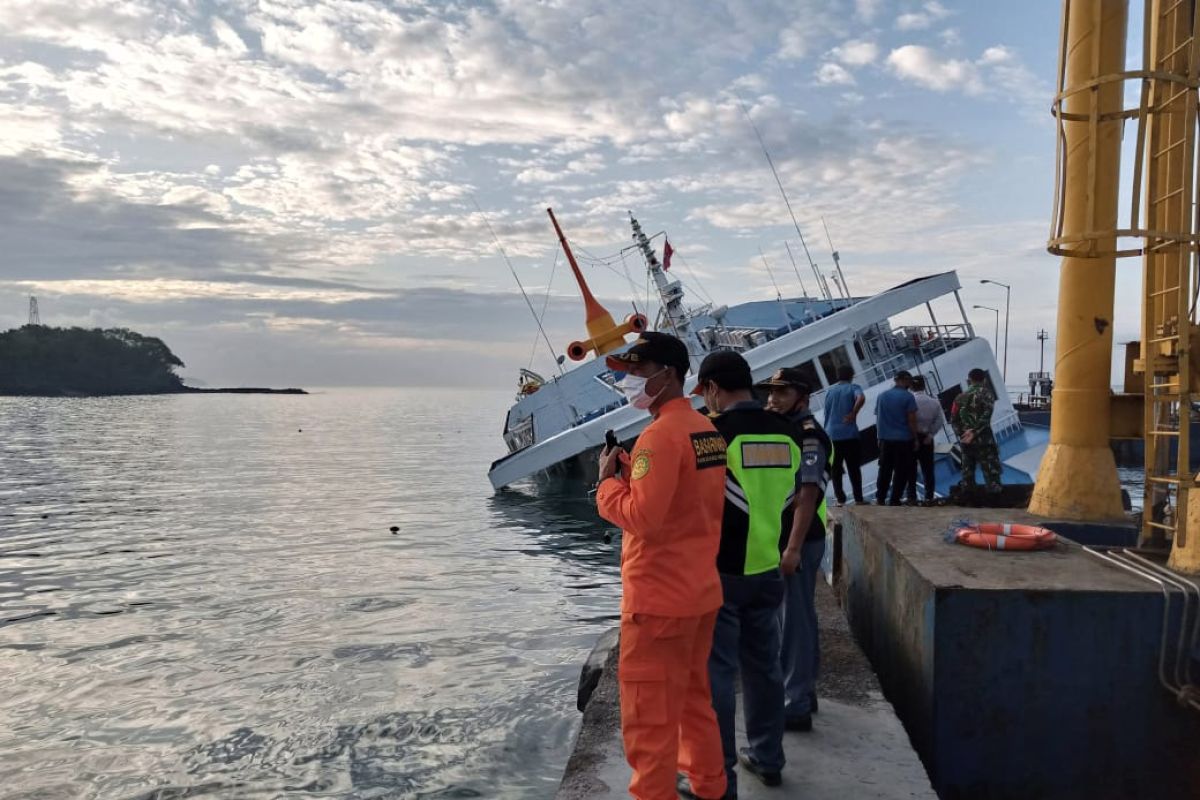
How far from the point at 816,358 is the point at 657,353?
16.7 metres

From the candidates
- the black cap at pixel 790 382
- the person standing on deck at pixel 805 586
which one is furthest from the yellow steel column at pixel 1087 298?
the person standing on deck at pixel 805 586

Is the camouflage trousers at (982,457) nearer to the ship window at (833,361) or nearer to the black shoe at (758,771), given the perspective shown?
the black shoe at (758,771)

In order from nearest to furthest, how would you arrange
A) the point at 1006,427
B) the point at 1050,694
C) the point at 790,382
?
the point at 1050,694
the point at 790,382
the point at 1006,427

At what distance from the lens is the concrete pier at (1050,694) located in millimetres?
4355

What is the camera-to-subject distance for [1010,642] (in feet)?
14.5

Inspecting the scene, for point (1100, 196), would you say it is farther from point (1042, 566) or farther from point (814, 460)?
point (814, 460)

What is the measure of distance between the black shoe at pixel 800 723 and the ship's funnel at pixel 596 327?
1656 centimetres

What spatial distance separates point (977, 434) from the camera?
10.7 m

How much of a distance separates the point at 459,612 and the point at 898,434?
6.29 m

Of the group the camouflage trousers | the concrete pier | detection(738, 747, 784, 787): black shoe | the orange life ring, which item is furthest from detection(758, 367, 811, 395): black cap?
the camouflage trousers

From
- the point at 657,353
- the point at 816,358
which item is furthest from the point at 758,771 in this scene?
the point at 816,358

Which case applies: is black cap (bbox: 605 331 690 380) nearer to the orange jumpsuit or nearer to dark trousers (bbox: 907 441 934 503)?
the orange jumpsuit

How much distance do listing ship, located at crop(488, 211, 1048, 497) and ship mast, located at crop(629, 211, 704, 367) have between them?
0.03 metres

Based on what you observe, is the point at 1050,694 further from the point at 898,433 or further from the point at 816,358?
the point at 816,358
